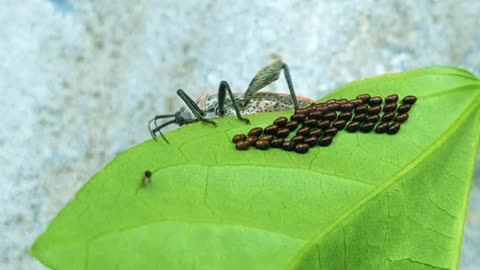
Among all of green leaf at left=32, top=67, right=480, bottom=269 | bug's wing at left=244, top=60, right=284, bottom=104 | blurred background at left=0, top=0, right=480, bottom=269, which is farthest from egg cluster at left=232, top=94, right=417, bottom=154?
→ blurred background at left=0, top=0, right=480, bottom=269

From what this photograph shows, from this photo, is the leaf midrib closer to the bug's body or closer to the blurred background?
the bug's body

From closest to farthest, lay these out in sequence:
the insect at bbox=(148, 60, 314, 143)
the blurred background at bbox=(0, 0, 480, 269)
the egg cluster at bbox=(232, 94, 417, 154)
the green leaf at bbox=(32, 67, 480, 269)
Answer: the green leaf at bbox=(32, 67, 480, 269), the egg cluster at bbox=(232, 94, 417, 154), the insect at bbox=(148, 60, 314, 143), the blurred background at bbox=(0, 0, 480, 269)

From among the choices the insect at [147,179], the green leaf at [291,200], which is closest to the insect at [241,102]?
the green leaf at [291,200]

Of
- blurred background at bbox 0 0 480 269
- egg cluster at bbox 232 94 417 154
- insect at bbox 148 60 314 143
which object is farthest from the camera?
blurred background at bbox 0 0 480 269

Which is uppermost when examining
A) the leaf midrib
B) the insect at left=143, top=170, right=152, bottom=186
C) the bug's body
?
the bug's body

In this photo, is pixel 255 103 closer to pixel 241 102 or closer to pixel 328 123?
pixel 241 102

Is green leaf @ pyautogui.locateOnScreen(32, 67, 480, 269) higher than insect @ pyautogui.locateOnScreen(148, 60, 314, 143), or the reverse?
insect @ pyautogui.locateOnScreen(148, 60, 314, 143)

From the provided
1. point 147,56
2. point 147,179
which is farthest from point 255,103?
point 147,56
